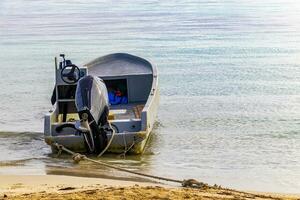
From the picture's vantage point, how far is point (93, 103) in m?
11.9

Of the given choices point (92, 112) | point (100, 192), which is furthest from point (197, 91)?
point (100, 192)

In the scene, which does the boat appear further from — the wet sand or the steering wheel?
the wet sand

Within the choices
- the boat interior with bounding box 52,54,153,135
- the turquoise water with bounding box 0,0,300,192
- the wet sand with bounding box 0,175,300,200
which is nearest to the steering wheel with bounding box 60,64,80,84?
the boat interior with bounding box 52,54,153,135

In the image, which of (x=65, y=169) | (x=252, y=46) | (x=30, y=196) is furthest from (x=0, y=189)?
(x=252, y=46)

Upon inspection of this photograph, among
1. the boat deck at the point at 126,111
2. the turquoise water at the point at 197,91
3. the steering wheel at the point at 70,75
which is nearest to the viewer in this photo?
the turquoise water at the point at 197,91

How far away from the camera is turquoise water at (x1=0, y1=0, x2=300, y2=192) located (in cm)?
1165

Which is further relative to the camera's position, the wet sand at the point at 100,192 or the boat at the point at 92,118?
the boat at the point at 92,118

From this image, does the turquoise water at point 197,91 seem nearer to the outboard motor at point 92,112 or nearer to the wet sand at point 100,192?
Result: the outboard motor at point 92,112

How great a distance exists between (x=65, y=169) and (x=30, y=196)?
3.66 m

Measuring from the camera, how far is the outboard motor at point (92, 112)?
11.5m

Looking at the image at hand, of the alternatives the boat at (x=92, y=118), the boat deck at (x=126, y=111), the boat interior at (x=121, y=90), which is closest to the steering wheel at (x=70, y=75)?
the boat at (x=92, y=118)

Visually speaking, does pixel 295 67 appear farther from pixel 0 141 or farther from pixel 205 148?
pixel 0 141

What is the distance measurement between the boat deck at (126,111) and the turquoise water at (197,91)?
0.62 meters

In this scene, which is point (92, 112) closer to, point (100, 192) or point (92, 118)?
point (92, 118)
